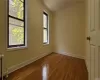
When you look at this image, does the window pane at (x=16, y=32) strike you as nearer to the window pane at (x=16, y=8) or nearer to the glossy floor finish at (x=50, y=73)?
the window pane at (x=16, y=8)

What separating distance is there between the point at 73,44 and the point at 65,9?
184 cm

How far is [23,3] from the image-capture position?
3.39 m

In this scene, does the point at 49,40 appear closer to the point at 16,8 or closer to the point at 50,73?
the point at 16,8

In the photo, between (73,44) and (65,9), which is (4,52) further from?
(65,9)

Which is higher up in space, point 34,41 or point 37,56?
point 34,41

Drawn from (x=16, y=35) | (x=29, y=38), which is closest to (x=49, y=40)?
(x=29, y=38)

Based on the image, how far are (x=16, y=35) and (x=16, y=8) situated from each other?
737 millimetres

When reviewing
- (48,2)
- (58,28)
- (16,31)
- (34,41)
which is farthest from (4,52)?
(58,28)

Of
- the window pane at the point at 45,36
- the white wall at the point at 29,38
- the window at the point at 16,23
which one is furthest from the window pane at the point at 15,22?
the window pane at the point at 45,36

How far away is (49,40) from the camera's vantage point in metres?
5.97

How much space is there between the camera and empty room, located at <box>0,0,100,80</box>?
4.96 feet

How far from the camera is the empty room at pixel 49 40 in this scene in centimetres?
151

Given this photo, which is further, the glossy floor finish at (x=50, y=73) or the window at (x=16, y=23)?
the window at (x=16, y=23)

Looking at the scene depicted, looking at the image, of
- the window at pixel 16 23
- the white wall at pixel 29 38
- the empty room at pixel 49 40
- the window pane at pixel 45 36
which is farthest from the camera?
the window pane at pixel 45 36
